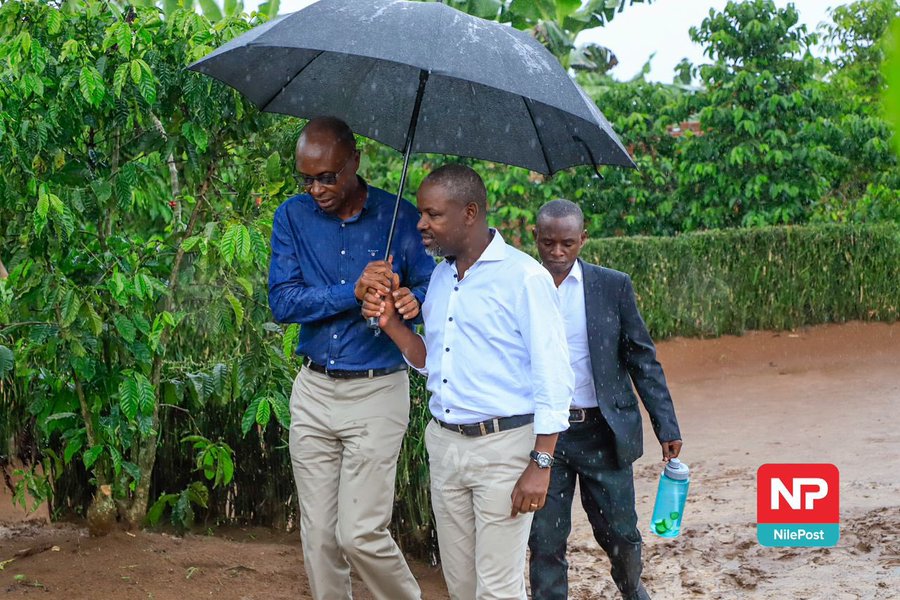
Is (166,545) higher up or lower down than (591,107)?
lower down

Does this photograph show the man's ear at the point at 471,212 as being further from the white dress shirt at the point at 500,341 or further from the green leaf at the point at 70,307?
the green leaf at the point at 70,307

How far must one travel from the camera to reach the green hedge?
15.1m

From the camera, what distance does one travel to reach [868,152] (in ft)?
56.4

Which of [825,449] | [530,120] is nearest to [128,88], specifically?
[530,120]

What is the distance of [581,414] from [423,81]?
1.47 m

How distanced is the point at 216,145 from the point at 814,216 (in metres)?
13.8

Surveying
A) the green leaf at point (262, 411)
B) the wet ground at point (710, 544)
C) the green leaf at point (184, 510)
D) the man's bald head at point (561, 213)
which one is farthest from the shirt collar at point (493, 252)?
the green leaf at point (184, 510)

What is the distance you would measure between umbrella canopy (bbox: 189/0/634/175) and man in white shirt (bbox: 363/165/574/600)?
0.38 meters

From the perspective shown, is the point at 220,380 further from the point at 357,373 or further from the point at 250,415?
the point at 357,373

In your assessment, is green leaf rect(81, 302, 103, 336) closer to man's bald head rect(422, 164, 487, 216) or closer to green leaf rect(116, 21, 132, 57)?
green leaf rect(116, 21, 132, 57)

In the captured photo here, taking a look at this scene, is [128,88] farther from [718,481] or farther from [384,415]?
[718,481]

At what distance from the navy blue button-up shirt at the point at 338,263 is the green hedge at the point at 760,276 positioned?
1072cm

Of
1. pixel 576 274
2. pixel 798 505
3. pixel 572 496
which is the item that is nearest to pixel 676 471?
pixel 572 496

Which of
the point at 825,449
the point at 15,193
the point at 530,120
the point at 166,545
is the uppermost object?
the point at 530,120
